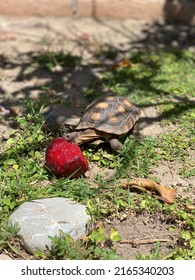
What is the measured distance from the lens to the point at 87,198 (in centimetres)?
405

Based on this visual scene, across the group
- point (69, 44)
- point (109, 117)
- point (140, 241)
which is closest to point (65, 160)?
point (109, 117)

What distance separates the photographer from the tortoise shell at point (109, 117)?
14.9 ft

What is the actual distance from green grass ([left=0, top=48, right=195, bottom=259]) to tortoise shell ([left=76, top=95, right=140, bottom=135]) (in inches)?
8.3

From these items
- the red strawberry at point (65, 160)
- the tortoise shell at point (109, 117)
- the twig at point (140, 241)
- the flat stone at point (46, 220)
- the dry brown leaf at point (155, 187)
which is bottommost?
the twig at point (140, 241)

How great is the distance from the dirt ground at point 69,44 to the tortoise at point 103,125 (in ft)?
1.49

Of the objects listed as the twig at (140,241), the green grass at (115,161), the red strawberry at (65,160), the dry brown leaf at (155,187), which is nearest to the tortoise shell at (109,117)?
the green grass at (115,161)

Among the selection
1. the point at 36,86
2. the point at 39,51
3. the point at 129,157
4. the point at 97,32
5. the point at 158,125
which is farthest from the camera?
the point at 97,32

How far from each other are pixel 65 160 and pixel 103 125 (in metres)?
0.59

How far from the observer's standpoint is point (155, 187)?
4.17 meters

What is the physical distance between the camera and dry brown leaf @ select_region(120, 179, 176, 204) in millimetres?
4082

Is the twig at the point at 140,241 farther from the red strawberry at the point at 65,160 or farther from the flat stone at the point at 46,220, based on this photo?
the red strawberry at the point at 65,160
